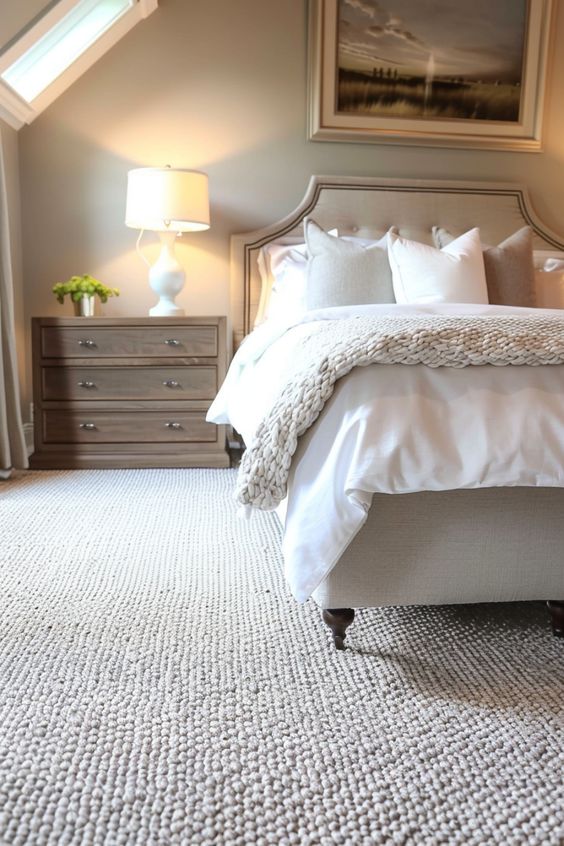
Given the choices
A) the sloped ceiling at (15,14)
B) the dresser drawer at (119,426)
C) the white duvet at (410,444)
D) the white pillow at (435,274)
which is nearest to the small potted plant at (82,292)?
the dresser drawer at (119,426)

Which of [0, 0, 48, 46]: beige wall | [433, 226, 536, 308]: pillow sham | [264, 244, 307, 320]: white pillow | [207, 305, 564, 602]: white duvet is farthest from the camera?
[264, 244, 307, 320]: white pillow

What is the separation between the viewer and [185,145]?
3555mm

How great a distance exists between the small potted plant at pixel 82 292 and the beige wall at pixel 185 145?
281mm

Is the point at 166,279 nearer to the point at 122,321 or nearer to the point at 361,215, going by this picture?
the point at 122,321

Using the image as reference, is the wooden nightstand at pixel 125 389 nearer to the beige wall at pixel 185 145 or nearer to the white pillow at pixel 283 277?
the white pillow at pixel 283 277

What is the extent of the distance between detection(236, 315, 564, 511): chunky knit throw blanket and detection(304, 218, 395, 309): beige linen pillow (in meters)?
1.41

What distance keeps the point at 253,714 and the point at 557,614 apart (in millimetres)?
701

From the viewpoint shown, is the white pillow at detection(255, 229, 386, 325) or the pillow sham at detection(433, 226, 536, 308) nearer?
the pillow sham at detection(433, 226, 536, 308)

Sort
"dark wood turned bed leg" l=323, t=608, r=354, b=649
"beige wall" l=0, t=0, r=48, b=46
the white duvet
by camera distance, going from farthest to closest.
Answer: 1. "beige wall" l=0, t=0, r=48, b=46
2. "dark wood turned bed leg" l=323, t=608, r=354, b=649
3. the white duvet

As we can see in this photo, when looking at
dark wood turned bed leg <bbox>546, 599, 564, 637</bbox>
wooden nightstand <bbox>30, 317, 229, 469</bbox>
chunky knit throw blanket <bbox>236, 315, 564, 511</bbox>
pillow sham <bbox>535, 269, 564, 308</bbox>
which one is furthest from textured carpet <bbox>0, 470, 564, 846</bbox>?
pillow sham <bbox>535, 269, 564, 308</bbox>

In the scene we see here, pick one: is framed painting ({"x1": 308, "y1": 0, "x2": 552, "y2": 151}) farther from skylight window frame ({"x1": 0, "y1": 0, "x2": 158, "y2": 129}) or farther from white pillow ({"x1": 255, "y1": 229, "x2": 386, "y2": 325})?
skylight window frame ({"x1": 0, "y1": 0, "x2": 158, "y2": 129})

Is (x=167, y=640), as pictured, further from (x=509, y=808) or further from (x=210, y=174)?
(x=210, y=174)

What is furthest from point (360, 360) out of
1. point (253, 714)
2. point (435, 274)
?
point (435, 274)

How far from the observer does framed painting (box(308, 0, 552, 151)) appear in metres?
3.56
